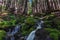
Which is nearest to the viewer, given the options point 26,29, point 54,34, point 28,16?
point 54,34

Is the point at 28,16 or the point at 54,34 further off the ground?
the point at 28,16

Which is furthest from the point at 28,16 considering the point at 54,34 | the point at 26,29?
the point at 54,34

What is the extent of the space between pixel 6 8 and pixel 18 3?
75.7 inches

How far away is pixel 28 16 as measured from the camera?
20141 millimetres

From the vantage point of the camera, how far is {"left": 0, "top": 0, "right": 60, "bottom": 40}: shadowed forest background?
13812 millimetres

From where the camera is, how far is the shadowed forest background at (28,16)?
1381cm

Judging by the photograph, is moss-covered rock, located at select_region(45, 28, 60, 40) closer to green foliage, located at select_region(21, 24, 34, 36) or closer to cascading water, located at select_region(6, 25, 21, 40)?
green foliage, located at select_region(21, 24, 34, 36)

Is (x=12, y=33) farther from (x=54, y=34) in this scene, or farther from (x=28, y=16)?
(x=28, y=16)

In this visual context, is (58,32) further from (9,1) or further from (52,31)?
(9,1)

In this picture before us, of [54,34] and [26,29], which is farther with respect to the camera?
[26,29]

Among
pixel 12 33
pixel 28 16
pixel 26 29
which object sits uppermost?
pixel 28 16

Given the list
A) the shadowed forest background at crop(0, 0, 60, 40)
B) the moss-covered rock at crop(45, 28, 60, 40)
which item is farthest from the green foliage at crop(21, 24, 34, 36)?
the moss-covered rock at crop(45, 28, 60, 40)

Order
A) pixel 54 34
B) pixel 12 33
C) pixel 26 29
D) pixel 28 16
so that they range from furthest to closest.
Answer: pixel 28 16 < pixel 12 33 < pixel 26 29 < pixel 54 34

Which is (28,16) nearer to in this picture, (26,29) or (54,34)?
(26,29)
